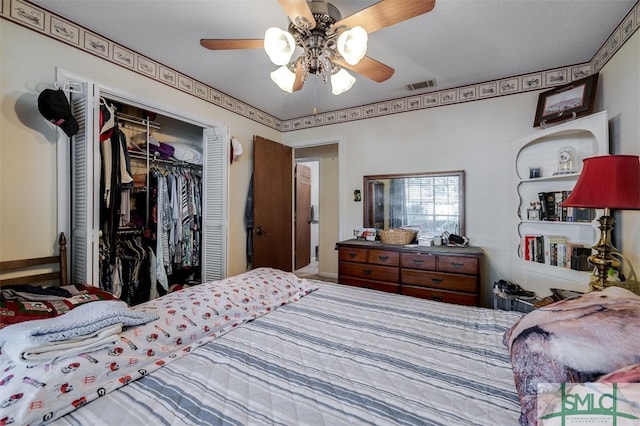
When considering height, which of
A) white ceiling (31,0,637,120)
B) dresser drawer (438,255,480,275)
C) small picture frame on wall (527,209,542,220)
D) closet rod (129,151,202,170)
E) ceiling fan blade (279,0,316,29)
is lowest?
dresser drawer (438,255,480,275)

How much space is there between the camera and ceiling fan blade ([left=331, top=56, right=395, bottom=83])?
168 cm

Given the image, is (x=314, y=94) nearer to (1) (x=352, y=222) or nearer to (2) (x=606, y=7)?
(1) (x=352, y=222)

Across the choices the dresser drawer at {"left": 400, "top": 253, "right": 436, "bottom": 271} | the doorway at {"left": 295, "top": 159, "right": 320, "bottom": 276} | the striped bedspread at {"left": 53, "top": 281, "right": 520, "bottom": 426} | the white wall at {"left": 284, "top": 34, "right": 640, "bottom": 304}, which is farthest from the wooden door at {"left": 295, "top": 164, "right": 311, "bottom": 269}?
the striped bedspread at {"left": 53, "top": 281, "right": 520, "bottom": 426}

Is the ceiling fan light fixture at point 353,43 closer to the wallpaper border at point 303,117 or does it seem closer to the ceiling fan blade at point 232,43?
the ceiling fan blade at point 232,43

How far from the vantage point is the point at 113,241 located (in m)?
2.36

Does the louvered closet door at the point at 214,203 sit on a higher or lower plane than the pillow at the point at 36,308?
higher

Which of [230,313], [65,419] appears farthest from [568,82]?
[65,419]

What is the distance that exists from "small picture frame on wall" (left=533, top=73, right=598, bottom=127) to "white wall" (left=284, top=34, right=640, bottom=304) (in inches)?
3.5

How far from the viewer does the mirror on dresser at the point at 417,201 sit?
2.99 metres

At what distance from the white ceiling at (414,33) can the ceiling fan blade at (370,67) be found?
0.35 m

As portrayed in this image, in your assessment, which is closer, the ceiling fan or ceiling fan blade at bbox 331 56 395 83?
the ceiling fan

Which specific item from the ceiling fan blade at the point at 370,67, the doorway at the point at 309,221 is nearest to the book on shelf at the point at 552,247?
the ceiling fan blade at the point at 370,67

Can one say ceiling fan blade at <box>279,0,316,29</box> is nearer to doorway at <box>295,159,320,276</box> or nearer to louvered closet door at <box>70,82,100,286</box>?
louvered closet door at <box>70,82,100,286</box>

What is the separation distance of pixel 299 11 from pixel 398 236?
2293 millimetres
